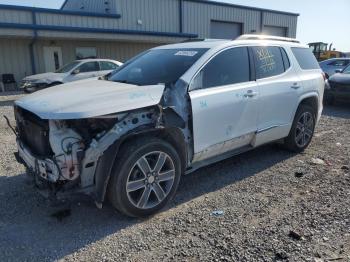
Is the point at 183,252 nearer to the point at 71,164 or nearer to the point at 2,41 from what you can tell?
the point at 71,164

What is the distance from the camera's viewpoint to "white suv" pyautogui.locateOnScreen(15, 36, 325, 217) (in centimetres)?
311

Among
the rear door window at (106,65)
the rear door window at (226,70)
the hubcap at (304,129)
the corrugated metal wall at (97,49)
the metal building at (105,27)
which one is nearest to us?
the rear door window at (226,70)

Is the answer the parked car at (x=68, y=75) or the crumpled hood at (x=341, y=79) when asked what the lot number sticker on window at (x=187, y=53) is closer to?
the crumpled hood at (x=341, y=79)

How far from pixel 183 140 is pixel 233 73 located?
128 cm

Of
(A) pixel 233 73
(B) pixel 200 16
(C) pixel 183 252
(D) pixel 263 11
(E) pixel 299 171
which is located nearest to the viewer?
(C) pixel 183 252

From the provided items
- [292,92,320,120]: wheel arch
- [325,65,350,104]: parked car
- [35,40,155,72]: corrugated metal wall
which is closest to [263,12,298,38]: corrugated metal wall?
[35,40,155,72]: corrugated metal wall

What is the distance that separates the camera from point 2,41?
695 inches

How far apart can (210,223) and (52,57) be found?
18374mm

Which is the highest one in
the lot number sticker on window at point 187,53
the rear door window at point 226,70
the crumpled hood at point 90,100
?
the lot number sticker on window at point 187,53

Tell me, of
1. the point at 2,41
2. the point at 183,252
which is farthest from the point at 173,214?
the point at 2,41

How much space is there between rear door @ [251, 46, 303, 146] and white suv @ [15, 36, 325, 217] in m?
0.02

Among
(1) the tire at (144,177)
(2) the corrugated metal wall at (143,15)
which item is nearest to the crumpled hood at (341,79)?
(1) the tire at (144,177)

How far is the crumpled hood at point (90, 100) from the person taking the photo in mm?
2984

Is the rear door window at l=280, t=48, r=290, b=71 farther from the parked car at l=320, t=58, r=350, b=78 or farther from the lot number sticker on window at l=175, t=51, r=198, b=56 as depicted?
the parked car at l=320, t=58, r=350, b=78
